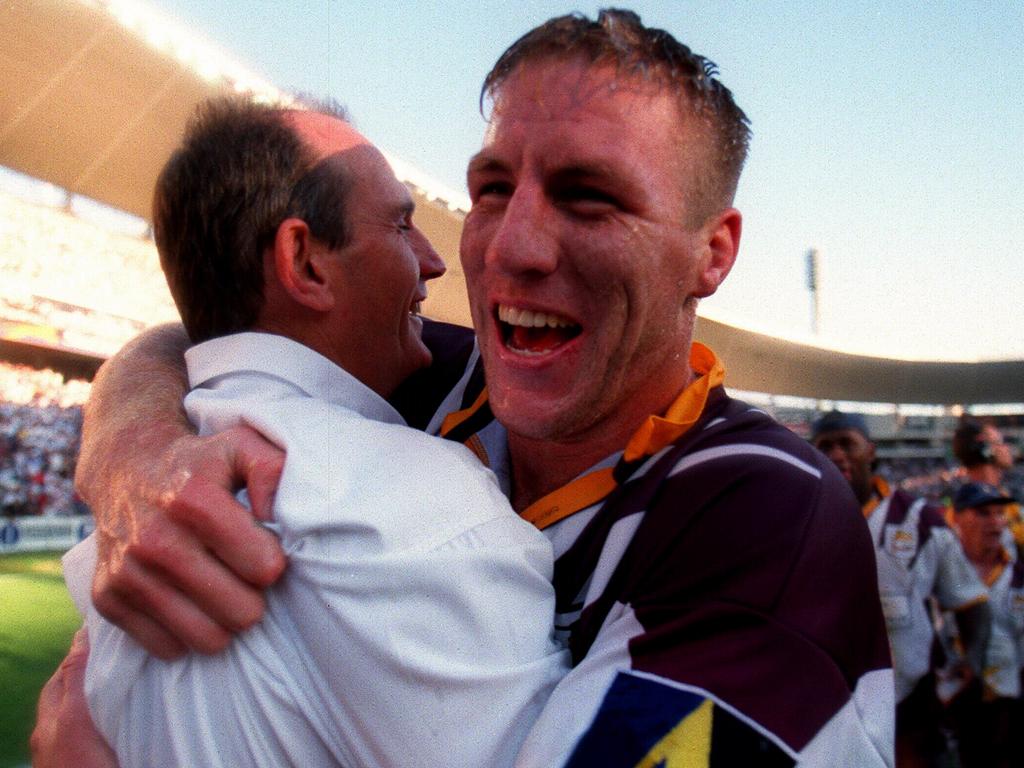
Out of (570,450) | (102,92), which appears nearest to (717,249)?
(570,450)

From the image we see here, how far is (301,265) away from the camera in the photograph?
1551 millimetres

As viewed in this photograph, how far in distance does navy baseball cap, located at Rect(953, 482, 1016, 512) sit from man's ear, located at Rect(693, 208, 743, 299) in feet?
13.2

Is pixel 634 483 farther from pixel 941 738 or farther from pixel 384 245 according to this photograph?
pixel 941 738

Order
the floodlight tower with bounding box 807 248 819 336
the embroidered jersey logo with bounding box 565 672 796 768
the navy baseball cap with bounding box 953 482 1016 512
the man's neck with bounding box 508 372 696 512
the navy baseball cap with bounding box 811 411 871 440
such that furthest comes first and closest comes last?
the floodlight tower with bounding box 807 248 819 336 < the navy baseball cap with bounding box 953 482 1016 512 < the navy baseball cap with bounding box 811 411 871 440 < the man's neck with bounding box 508 372 696 512 < the embroidered jersey logo with bounding box 565 672 796 768

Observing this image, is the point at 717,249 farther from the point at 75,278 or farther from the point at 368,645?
the point at 75,278

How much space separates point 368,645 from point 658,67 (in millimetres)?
917

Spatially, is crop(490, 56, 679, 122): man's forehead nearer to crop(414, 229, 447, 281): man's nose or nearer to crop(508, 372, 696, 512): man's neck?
crop(508, 372, 696, 512): man's neck

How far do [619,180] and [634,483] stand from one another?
431 mm

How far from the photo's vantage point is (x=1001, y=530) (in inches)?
186

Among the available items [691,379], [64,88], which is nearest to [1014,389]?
[64,88]

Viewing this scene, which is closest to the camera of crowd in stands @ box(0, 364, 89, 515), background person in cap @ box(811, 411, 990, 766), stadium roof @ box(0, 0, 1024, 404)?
background person in cap @ box(811, 411, 990, 766)

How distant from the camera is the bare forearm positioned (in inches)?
51.3

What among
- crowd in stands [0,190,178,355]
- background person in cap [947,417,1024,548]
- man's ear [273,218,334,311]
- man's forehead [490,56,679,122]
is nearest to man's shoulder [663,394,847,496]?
man's forehead [490,56,679,122]

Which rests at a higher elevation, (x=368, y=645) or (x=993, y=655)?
(x=368, y=645)
